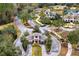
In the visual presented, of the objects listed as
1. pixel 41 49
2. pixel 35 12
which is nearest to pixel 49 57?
pixel 41 49

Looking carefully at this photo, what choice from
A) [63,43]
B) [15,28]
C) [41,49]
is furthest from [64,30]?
[15,28]

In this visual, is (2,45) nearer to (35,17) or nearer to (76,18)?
(35,17)

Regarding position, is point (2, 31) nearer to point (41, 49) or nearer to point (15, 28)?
point (15, 28)

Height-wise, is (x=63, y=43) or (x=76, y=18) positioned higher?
(x=76, y=18)

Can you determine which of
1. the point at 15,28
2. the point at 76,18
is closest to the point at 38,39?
the point at 15,28

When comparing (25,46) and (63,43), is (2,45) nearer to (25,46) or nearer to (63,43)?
(25,46)

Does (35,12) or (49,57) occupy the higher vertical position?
(35,12)

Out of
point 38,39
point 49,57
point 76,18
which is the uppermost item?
point 76,18
